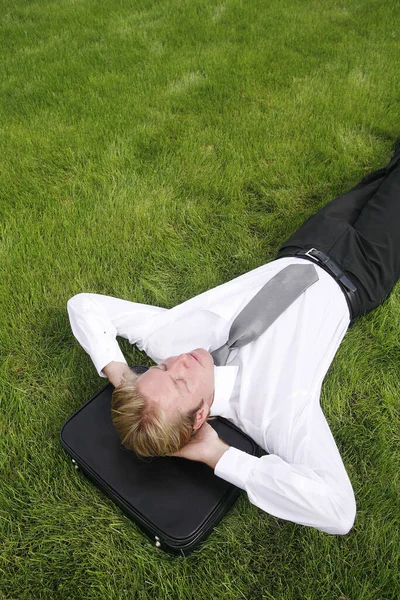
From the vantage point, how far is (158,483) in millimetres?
2252

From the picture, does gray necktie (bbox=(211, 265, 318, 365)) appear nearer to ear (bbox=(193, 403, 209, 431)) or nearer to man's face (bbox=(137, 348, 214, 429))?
man's face (bbox=(137, 348, 214, 429))

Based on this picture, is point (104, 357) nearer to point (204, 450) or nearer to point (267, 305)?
point (204, 450)

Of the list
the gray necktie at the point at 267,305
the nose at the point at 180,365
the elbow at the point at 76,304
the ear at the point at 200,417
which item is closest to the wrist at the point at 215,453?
the ear at the point at 200,417

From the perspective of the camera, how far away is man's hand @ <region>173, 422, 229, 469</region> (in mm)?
2189

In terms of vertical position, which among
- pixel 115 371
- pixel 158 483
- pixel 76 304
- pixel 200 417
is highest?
pixel 76 304

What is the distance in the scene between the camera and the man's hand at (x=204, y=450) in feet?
7.18

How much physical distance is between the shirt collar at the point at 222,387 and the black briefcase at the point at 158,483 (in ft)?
0.27

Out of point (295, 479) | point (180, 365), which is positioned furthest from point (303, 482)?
point (180, 365)

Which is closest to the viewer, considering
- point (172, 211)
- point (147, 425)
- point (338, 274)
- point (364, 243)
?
point (147, 425)

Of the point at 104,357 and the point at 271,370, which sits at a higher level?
the point at 104,357

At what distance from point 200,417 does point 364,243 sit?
5.23 feet

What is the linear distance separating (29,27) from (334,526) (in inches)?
271

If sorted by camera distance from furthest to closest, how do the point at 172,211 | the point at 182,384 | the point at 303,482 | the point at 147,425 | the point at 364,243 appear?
the point at 172,211 < the point at 364,243 < the point at 182,384 < the point at 147,425 < the point at 303,482

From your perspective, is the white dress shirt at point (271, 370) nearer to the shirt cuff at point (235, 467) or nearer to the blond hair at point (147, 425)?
the shirt cuff at point (235, 467)
